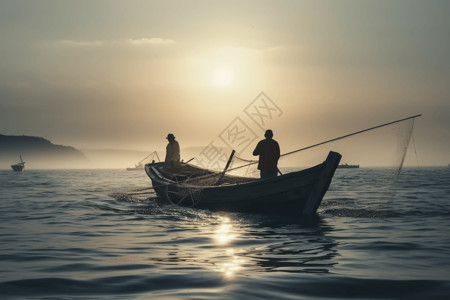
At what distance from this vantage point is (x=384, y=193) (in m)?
14.7

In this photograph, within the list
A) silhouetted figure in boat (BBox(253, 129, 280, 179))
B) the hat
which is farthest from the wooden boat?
the hat

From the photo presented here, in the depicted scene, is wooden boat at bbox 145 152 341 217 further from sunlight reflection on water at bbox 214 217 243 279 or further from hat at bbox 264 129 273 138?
sunlight reflection on water at bbox 214 217 243 279

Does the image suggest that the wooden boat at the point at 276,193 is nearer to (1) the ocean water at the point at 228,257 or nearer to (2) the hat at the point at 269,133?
(1) the ocean water at the point at 228,257

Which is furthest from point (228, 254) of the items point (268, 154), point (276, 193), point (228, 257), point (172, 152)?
point (172, 152)

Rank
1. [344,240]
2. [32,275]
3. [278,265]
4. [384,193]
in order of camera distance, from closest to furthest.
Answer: [32,275] < [278,265] < [344,240] < [384,193]

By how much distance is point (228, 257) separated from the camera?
7.85m

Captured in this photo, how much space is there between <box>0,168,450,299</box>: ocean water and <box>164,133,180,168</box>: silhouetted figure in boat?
Result: 8.88 m

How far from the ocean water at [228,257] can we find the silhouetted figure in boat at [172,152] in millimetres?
8884

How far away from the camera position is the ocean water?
18.7ft

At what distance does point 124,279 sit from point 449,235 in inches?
313

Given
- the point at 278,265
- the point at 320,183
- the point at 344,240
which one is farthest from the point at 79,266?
the point at 320,183

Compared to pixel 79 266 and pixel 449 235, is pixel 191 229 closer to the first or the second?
pixel 79 266

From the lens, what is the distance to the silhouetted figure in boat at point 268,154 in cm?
1521

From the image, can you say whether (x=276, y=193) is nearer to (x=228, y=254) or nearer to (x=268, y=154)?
(x=268, y=154)
